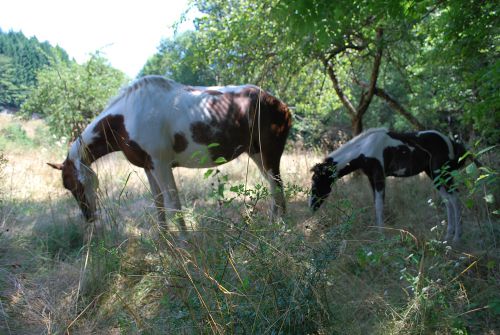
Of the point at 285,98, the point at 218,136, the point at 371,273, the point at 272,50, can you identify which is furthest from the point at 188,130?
the point at 285,98

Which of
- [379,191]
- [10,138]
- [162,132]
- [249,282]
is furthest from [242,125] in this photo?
[10,138]

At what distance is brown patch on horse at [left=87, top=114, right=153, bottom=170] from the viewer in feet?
13.7

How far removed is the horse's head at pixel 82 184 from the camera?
12.9ft

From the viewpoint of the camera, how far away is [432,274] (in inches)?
105

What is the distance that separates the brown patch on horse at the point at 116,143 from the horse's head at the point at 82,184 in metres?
0.23

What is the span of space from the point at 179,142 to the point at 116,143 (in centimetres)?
73

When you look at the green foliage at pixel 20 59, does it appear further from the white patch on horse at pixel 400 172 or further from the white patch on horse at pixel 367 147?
the white patch on horse at pixel 400 172

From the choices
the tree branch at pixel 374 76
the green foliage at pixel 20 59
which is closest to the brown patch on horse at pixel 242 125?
the tree branch at pixel 374 76

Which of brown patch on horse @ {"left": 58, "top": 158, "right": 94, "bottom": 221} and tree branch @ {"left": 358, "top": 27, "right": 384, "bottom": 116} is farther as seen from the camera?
tree branch @ {"left": 358, "top": 27, "right": 384, "bottom": 116}

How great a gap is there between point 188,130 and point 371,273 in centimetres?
244

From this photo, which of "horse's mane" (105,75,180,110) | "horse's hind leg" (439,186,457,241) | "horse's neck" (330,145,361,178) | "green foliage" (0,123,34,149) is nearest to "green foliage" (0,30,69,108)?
"green foliage" (0,123,34,149)

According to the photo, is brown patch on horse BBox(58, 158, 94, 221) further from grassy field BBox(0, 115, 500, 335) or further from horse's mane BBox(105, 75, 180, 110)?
horse's mane BBox(105, 75, 180, 110)

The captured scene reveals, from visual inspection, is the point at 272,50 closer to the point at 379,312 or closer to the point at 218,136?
the point at 218,136

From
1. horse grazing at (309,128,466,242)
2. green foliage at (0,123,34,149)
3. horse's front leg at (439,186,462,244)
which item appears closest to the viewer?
horse's front leg at (439,186,462,244)
